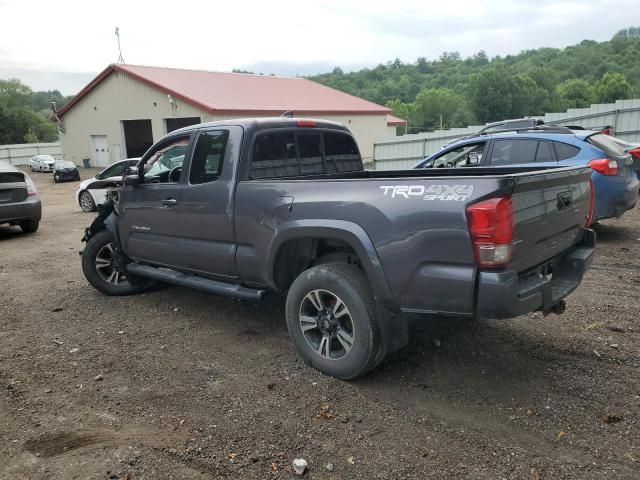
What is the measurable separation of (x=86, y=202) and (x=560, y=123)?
47.8 ft

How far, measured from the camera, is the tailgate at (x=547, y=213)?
10.2ft

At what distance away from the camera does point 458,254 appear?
3.06 metres

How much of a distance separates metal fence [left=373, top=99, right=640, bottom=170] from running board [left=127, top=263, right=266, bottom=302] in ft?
36.1

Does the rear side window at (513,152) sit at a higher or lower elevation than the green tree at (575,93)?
lower

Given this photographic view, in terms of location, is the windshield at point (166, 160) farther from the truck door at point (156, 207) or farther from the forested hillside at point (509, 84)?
the forested hillside at point (509, 84)

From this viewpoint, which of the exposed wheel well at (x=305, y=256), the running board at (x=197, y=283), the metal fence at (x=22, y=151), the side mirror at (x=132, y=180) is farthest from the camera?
the metal fence at (x=22, y=151)

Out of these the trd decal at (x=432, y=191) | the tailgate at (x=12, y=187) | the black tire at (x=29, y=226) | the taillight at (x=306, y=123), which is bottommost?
the black tire at (x=29, y=226)

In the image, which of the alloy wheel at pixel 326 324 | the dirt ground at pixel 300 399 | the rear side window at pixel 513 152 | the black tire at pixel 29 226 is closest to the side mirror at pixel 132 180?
the dirt ground at pixel 300 399

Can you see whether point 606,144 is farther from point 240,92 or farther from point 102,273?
point 240,92

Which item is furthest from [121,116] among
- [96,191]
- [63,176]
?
[96,191]

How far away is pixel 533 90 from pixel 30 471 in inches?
3011

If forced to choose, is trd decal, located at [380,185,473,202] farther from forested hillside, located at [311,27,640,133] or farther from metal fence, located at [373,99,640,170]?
forested hillside, located at [311,27,640,133]

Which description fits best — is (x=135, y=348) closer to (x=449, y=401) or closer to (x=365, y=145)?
(x=449, y=401)

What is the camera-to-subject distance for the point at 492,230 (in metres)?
2.94
